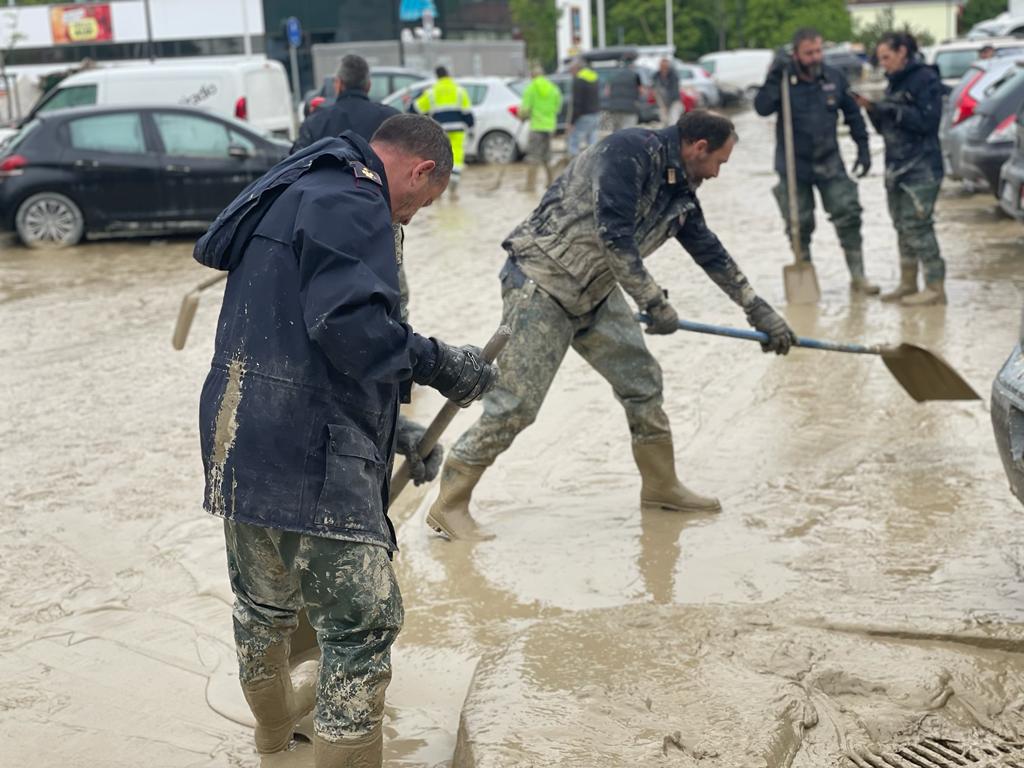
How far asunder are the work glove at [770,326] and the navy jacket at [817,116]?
4.11m

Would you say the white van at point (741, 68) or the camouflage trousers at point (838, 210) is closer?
the camouflage trousers at point (838, 210)

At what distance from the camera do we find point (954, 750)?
12.0 ft

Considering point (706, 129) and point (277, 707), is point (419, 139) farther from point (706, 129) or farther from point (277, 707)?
point (706, 129)

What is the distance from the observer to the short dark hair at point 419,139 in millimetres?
3443

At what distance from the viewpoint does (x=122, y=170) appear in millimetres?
13820

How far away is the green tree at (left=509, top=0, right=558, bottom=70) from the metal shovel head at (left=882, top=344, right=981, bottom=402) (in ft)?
148

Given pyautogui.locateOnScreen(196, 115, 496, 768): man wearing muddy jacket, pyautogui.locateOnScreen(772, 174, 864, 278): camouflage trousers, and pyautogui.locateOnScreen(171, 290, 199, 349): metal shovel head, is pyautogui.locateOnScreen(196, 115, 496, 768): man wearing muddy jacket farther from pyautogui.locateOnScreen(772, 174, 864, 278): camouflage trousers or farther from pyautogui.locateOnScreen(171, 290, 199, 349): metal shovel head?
pyautogui.locateOnScreen(772, 174, 864, 278): camouflage trousers

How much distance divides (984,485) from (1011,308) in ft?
12.3

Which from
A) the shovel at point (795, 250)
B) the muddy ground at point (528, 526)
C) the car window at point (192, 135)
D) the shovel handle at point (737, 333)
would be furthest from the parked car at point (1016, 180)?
the car window at point (192, 135)

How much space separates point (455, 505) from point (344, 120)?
3092mm

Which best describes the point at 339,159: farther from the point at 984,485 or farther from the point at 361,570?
the point at 984,485

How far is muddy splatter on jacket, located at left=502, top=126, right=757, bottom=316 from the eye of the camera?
A: 525 centimetres

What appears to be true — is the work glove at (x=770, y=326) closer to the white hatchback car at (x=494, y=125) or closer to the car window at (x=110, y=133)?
the car window at (x=110, y=133)

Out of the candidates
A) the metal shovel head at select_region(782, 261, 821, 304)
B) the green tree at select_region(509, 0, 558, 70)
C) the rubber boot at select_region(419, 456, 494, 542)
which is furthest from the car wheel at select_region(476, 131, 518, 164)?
the green tree at select_region(509, 0, 558, 70)
